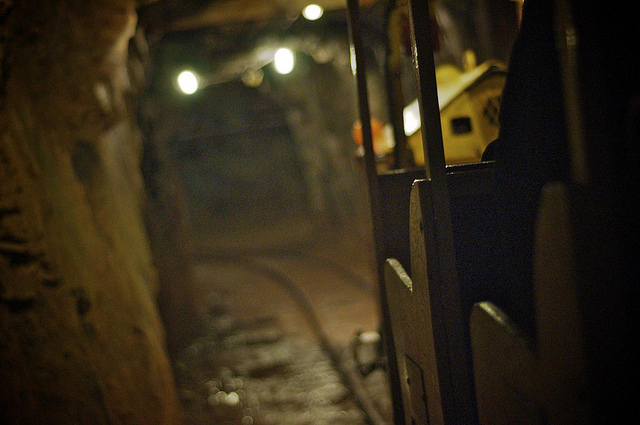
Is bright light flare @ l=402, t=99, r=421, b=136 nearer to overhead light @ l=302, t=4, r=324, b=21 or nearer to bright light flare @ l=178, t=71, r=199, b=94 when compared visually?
overhead light @ l=302, t=4, r=324, b=21

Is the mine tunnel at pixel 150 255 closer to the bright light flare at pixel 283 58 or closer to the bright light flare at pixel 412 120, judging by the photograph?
the bright light flare at pixel 412 120

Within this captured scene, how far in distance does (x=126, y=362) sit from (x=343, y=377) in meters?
2.64

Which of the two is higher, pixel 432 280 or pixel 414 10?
pixel 414 10

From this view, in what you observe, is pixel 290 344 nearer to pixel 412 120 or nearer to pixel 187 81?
pixel 187 81

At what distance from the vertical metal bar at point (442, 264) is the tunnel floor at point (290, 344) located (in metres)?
1.23

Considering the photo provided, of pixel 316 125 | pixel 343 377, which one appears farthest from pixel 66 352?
pixel 316 125

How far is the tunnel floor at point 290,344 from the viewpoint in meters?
4.40

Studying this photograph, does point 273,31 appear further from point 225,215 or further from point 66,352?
point 225,215

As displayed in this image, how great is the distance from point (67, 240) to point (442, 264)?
7.30 feet

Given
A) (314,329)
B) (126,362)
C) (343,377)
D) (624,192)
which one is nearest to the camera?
(624,192)

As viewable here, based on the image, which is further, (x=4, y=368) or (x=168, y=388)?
(x=168, y=388)

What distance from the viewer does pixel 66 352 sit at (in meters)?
2.41

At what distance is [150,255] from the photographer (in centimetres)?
501

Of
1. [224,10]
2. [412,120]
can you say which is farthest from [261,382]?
[224,10]
